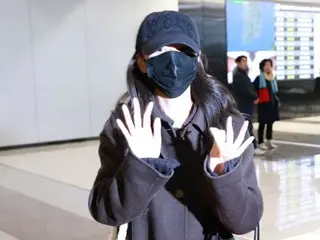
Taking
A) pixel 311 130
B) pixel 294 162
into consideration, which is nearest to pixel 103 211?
pixel 294 162

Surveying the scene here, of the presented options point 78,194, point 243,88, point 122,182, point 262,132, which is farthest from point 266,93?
point 122,182

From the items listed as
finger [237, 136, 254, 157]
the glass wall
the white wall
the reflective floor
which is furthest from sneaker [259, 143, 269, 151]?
finger [237, 136, 254, 157]

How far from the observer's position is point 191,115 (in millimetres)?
1390

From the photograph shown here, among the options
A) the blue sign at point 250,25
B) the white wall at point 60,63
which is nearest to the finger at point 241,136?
the white wall at point 60,63

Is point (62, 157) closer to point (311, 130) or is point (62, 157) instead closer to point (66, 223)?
point (66, 223)

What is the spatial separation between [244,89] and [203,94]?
262 inches

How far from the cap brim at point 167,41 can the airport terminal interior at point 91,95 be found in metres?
2.79

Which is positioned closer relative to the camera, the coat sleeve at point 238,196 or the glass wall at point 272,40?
the coat sleeve at point 238,196

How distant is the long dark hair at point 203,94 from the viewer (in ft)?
4.61

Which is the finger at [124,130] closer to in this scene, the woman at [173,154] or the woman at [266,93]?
the woman at [173,154]

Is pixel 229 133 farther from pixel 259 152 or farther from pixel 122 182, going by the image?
pixel 259 152

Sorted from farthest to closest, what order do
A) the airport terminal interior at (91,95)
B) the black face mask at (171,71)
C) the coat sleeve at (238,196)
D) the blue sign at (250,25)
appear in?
1. the blue sign at (250,25)
2. the airport terminal interior at (91,95)
3. the black face mask at (171,71)
4. the coat sleeve at (238,196)

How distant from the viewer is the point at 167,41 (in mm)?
1313

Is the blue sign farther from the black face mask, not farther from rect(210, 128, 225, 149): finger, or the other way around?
rect(210, 128, 225, 149): finger
